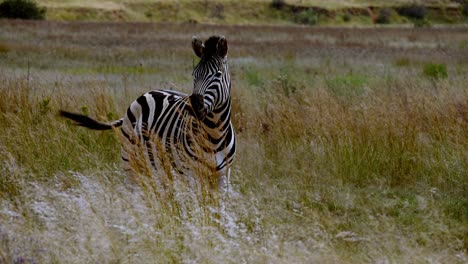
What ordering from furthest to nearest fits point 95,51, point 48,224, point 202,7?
point 202,7
point 95,51
point 48,224

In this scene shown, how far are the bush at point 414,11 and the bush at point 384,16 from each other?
220 centimetres

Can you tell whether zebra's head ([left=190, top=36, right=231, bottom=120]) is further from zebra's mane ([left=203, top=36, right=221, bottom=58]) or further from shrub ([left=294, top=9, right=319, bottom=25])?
shrub ([left=294, top=9, right=319, bottom=25])

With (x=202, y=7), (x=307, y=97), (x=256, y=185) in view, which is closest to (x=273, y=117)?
(x=307, y=97)

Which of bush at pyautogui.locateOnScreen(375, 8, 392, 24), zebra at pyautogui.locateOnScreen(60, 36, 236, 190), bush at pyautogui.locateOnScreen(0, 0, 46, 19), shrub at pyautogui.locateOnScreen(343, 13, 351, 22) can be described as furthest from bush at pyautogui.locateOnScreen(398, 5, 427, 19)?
zebra at pyautogui.locateOnScreen(60, 36, 236, 190)

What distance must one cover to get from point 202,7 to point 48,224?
2258 inches

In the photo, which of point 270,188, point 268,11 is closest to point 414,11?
point 268,11

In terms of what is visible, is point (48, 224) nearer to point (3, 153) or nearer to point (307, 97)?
point (3, 153)

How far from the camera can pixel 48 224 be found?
5.15 m

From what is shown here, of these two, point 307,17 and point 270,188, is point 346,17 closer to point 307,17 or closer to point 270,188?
point 307,17

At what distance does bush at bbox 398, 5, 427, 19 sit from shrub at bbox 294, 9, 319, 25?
8.99 metres

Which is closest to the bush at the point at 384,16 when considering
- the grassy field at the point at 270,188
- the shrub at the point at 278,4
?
the shrub at the point at 278,4

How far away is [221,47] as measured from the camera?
20.2 feet

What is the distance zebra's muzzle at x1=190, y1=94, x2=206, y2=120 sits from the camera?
582 cm

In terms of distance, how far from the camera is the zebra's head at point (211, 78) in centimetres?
596
